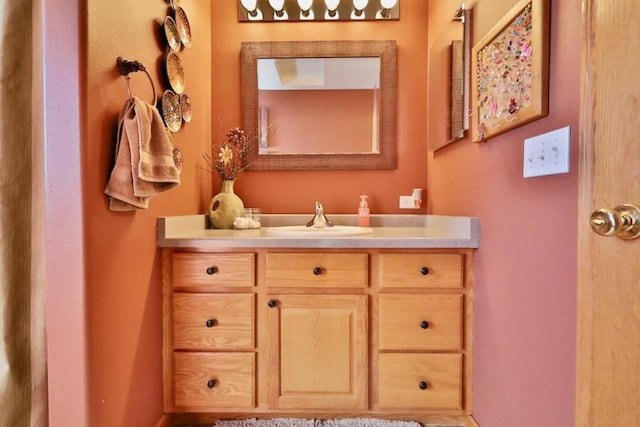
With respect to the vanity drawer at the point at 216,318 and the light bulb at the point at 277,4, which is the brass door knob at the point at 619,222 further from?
the light bulb at the point at 277,4

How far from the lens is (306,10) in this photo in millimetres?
1693

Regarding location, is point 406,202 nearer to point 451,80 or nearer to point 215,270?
point 451,80

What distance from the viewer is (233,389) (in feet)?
4.11

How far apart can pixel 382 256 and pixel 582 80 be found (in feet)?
2.64

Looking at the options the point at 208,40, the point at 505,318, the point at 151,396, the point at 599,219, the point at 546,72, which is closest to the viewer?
the point at 599,219

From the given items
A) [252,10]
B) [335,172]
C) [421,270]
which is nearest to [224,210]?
[335,172]

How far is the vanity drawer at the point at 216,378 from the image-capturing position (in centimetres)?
125

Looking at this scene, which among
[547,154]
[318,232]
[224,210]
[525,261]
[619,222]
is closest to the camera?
[619,222]

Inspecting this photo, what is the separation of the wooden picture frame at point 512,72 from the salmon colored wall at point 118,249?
1.23m

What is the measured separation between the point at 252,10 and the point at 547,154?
1.65m

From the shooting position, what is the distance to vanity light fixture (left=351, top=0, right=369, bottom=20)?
1677mm

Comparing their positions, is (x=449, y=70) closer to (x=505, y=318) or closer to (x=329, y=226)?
(x=329, y=226)

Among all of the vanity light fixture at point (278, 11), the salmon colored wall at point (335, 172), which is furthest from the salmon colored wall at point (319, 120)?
the vanity light fixture at point (278, 11)

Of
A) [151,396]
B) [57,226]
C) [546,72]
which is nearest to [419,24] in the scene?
[546,72]
